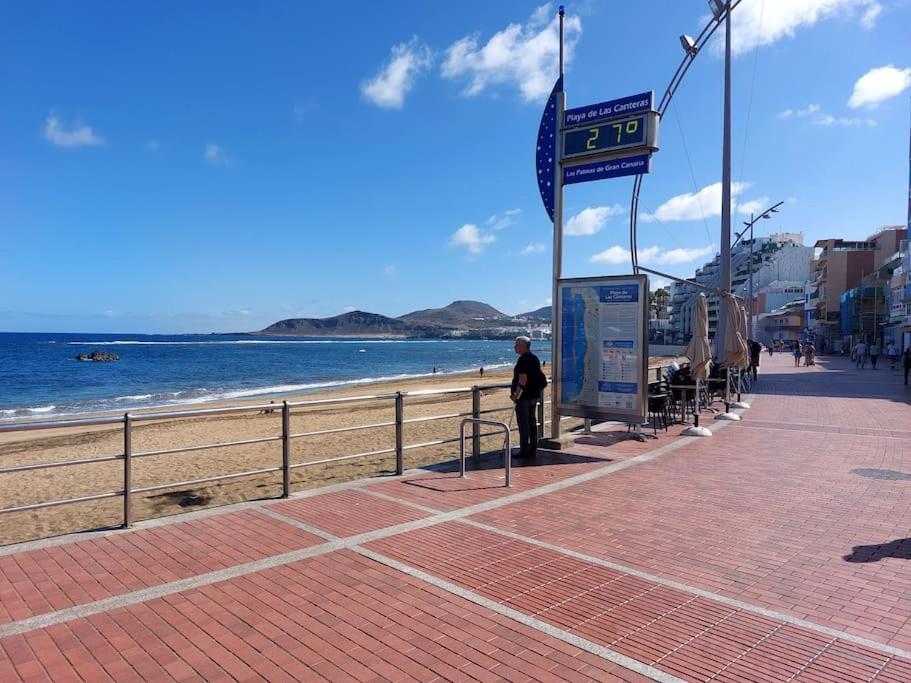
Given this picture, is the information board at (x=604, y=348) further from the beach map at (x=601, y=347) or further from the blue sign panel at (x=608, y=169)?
the blue sign panel at (x=608, y=169)

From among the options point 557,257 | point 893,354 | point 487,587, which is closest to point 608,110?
point 557,257

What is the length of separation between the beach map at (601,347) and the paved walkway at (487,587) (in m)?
1.88

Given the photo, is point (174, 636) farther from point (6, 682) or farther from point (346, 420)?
point (346, 420)

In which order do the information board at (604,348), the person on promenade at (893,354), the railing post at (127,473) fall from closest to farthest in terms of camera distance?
the railing post at (127,473)
the information board at (604,348)
the person on promenade at (893,354)

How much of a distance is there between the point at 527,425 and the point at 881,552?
4.27m

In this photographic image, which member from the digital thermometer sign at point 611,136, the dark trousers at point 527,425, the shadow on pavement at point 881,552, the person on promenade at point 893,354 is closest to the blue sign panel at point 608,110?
the digital thermometer sign at point 611,136

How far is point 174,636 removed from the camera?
353 centimetres

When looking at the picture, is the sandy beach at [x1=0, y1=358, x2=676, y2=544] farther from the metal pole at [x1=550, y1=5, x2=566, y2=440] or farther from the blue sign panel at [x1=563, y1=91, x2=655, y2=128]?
the blue sign panel at [x1=563, y1=91, x2=655, y2=128]

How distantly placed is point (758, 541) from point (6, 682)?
506 centimetres

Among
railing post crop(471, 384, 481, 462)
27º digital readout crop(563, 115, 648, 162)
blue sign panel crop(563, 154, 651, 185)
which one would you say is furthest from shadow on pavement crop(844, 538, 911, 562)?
27º digital readout crop(563, 115, 648, 162)

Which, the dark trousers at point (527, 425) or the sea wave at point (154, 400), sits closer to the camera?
the dark trousers at point (527, 425)

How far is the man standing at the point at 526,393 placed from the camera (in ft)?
27.5

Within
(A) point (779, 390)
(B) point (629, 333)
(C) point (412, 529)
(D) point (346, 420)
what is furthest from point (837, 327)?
(C) point (412, 529)

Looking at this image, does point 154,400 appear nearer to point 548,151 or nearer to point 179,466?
point 179,466
